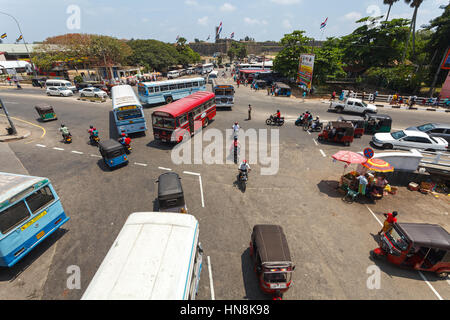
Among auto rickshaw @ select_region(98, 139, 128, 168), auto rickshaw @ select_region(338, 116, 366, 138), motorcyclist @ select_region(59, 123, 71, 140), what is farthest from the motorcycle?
motorcyclist @ select_region(59, 123, 71, 140)

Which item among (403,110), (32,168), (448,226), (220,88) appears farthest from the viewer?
(403,110)

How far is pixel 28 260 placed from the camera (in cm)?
798

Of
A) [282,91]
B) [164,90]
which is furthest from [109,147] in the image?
[282,91]

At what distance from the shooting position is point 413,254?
25.0 feet

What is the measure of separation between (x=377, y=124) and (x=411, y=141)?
446 centimetres

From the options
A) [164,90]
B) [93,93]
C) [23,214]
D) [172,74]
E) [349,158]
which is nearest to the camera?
[23,214]

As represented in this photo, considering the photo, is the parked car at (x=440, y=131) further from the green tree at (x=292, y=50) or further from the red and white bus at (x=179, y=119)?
the green tree at (x=292, y=50)

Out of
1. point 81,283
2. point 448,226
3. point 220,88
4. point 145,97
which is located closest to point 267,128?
point 220,88

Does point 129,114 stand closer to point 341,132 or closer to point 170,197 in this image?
point 170,197

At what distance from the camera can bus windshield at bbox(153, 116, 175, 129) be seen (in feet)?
53.2

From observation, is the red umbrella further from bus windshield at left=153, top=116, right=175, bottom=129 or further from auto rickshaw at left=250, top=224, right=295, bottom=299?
bus windshield at left=153, top=116, right=175, bottom=129

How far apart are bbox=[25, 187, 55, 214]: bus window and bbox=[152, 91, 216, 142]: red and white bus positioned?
9369 mm

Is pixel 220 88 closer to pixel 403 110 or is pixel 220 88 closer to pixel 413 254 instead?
pixel 413 254
